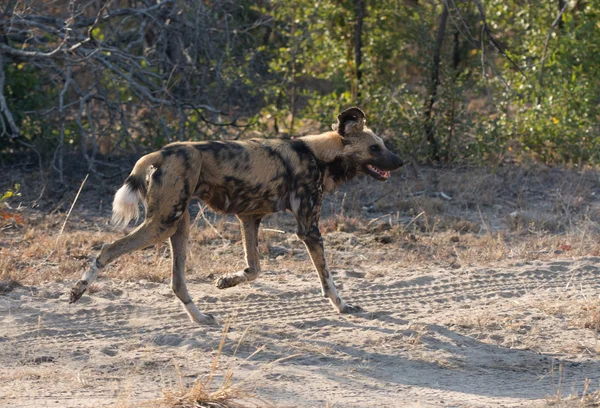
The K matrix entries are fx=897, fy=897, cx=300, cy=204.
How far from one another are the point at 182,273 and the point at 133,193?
0.59 meters

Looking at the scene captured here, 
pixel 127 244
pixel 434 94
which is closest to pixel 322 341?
pixel 127 244

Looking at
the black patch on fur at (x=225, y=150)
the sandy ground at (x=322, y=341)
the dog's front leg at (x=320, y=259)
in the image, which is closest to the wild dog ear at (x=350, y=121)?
the dog's front leg at (x=320, y=259)

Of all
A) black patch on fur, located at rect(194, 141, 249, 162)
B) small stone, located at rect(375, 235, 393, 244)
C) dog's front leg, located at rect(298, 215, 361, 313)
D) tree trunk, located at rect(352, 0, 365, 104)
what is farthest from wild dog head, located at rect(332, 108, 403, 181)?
tree trunk, located at rect(352, 0, 365, 104)

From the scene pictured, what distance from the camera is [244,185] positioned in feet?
16.6

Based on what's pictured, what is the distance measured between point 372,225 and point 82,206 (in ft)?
8.56

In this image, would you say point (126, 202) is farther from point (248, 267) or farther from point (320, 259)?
point (320, 259)

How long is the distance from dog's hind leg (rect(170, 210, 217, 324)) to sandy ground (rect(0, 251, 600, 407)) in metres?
0.09

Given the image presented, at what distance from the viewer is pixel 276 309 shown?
531 cm

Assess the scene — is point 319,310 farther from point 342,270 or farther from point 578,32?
point 578,32

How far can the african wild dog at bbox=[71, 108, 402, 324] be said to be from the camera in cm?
474

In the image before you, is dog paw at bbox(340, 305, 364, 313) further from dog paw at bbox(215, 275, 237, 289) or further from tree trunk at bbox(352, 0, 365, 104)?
tree trunk at bbox(352, 0, 365, 104)

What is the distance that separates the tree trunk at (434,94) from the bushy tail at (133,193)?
16.9ft

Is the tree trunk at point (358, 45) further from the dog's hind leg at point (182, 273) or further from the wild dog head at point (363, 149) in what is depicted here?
the dog's hind leg at point (182, 273)

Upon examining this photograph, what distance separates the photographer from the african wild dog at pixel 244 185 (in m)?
4.74
